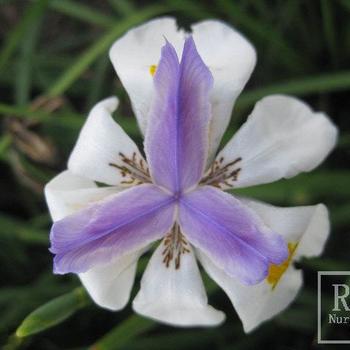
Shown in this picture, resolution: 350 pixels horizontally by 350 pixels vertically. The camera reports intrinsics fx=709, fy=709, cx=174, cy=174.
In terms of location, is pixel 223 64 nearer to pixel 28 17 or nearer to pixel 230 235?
pixel 230 235

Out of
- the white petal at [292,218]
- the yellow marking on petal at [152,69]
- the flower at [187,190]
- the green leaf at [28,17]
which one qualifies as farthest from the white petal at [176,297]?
the green leaf at [28,17]

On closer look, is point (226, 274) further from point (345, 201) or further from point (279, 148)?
point (345, 201)

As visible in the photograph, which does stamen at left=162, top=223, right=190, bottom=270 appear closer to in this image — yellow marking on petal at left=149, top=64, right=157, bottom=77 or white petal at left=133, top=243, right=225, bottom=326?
white petal at left=133, top=243, right=225, bottom=326

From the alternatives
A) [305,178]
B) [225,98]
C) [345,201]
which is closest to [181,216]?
[225,98]

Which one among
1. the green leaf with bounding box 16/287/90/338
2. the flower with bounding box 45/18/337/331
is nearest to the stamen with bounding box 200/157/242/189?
the flower with bounding box 45/18/337/331

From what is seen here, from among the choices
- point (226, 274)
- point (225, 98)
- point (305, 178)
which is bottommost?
point (226, 274)

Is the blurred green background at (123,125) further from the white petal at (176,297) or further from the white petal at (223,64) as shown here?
the white petal at (223,64)
